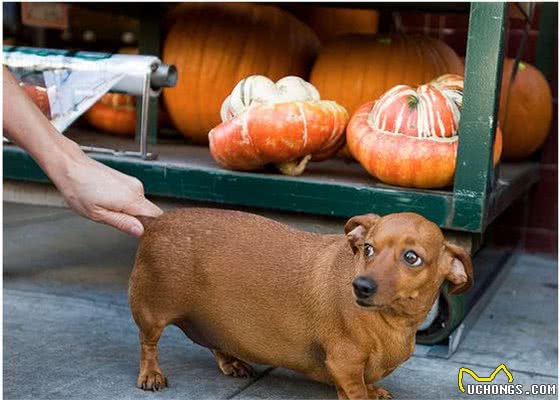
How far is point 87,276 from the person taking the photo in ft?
14.1

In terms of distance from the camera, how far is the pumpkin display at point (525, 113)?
4.78 meters

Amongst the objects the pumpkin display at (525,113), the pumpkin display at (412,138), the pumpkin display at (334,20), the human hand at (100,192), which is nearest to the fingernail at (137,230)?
the human hand at (100,192)

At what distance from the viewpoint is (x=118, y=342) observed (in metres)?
3.34

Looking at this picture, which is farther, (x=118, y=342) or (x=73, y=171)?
(x=118, y=342)

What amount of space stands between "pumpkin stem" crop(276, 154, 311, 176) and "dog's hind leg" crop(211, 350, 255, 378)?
762 mm

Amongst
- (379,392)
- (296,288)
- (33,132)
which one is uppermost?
(33,132)

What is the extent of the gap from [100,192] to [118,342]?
2.68ft

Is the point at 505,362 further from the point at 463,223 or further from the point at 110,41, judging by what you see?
the point at 110,41

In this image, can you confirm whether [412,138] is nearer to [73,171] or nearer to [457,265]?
[457,265]

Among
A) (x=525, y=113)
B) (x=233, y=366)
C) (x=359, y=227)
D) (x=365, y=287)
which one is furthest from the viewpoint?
(x=525, y=113)

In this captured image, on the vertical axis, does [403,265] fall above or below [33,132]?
below

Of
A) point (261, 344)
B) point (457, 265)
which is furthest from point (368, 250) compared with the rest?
point (261, 344)

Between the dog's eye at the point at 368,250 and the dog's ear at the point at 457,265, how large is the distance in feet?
0.68

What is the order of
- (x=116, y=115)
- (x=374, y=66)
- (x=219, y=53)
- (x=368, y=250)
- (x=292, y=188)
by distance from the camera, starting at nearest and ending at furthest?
1. (x=368, y=250)
2. (x=292, y=188)
3. (x=374, y=66)
4. (x=219, y=53)
5. (x=116, y=115)
